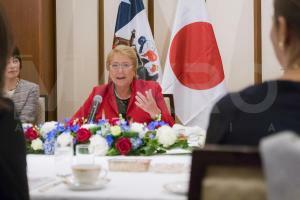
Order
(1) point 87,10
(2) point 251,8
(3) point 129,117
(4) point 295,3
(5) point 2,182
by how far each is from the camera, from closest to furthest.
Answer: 1. (4) point 295,3
2. (5) point 2,182
3. (3) point 129,117
4. (2) point 251,8
5. (1) point 87,10

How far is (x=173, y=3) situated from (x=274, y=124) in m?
4.24

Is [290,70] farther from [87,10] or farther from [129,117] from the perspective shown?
[87,10]

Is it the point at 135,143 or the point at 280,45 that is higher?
the point at 280,45

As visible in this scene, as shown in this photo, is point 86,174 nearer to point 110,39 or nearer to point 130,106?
point 130,106

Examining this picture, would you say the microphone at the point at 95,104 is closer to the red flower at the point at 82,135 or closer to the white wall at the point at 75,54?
the red flower at the point at 82,135

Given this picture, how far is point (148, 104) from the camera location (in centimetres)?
393

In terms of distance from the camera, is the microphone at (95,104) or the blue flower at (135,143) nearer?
the blue flower at (135,143)

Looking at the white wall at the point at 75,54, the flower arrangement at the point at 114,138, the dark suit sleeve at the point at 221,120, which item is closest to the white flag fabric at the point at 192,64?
the white wall at the point at 75,54

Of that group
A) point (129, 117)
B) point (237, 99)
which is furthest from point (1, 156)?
point (129, 117)

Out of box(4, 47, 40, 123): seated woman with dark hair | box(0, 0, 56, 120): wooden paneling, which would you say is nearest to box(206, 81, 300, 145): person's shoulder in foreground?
box(4, 47, 40, 123): seated woman with dark hair

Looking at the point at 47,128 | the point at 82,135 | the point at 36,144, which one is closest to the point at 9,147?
the point at 82,135

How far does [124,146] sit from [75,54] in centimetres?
318

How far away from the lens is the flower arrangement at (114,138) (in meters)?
2.76

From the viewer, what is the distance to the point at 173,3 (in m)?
5.42
